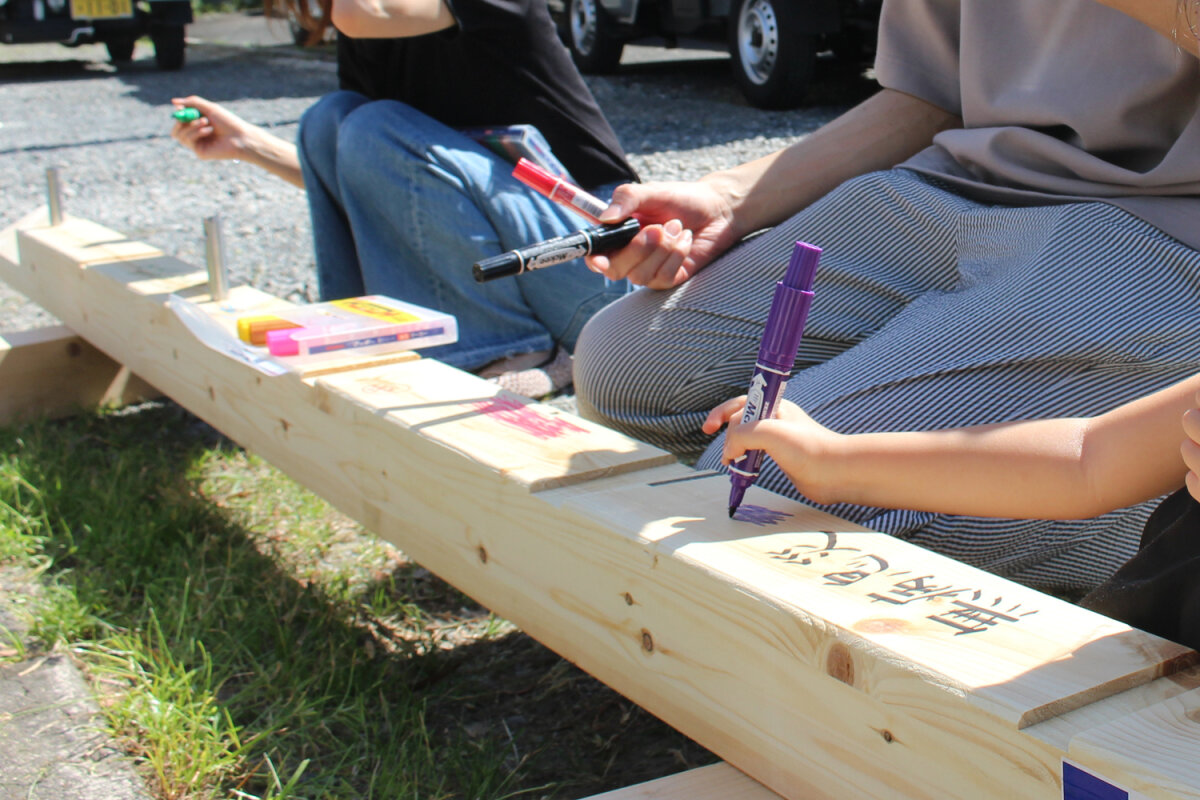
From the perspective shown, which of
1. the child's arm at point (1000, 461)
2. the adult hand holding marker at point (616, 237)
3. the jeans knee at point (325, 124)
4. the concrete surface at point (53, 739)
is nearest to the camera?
the child's arm at point (1000, 461)

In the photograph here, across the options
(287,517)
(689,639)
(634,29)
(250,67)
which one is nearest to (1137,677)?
(689,639)

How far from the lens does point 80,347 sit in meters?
2.77

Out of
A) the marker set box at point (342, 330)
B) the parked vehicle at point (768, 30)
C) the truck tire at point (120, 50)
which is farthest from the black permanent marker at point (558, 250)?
the truck tire at point (120, 50)

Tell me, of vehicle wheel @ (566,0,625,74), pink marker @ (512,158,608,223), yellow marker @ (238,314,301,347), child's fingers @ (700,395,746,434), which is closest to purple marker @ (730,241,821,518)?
child's fingers @ (700,395,746,434)

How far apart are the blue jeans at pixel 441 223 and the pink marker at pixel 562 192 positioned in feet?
2.48

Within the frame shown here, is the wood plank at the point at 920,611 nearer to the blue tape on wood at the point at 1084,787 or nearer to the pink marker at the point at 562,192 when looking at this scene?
the blue tape on wood at the point at 1084,787

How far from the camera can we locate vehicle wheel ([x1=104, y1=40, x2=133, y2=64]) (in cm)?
1022

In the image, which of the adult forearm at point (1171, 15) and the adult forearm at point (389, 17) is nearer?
the adult forearm at point (1171, 15)

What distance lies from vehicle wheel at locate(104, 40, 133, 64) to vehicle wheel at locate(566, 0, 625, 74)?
445 centimetres

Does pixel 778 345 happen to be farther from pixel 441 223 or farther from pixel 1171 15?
pixel 441 223

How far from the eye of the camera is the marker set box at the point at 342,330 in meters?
1.78

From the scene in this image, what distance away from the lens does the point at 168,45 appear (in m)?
9.64

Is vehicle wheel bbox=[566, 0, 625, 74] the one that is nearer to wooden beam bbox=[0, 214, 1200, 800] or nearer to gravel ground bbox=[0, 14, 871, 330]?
gravel ground bbox=[0, 14, 871, 330]

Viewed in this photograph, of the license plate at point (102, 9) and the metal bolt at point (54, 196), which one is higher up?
the license plate at point (102, 9)
